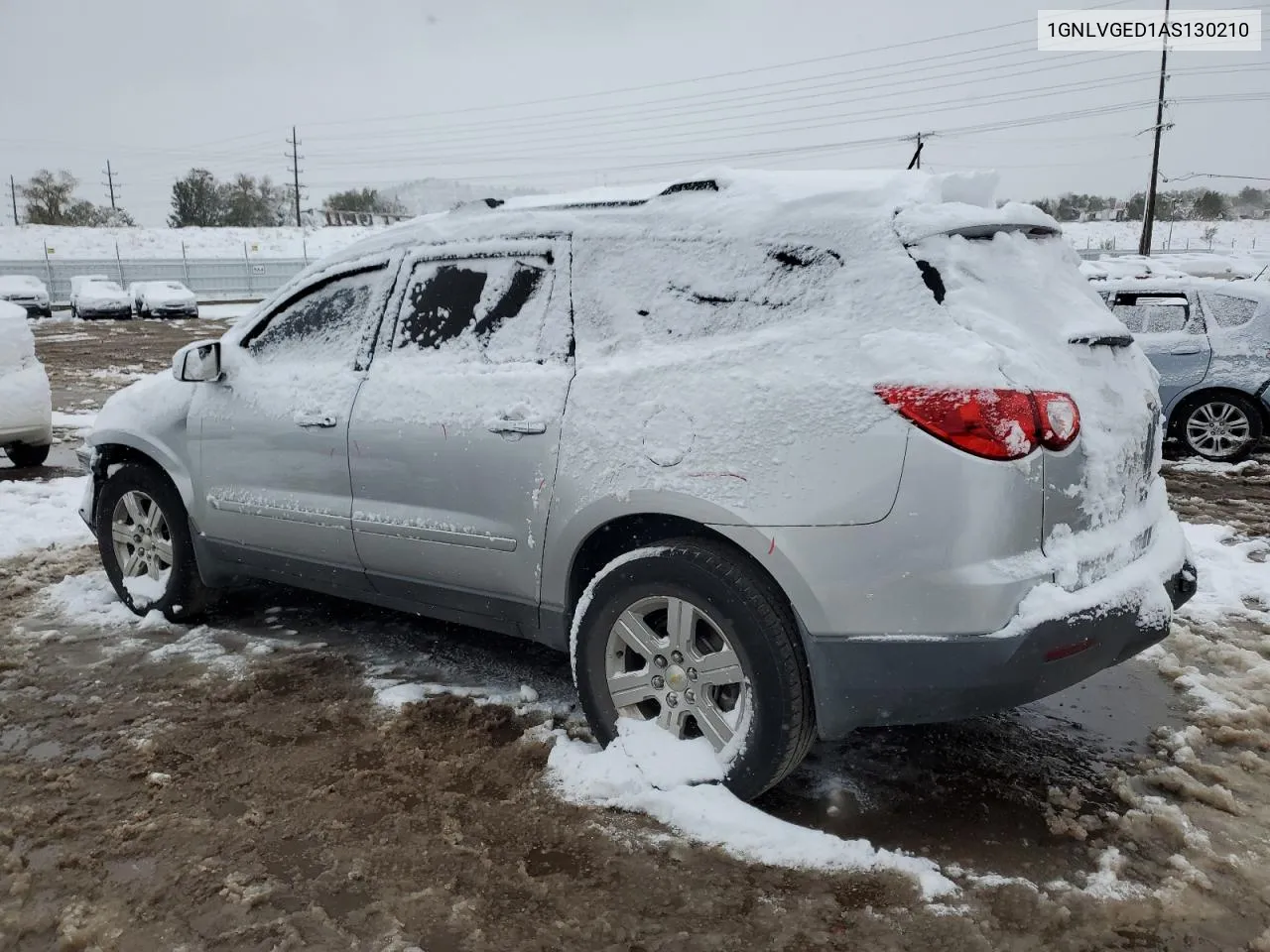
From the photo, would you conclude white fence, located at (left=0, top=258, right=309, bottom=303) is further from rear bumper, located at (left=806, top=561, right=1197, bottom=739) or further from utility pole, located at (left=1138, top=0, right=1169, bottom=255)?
rear bumper, located at (left=806, top=561, right=1197, bottom=739)

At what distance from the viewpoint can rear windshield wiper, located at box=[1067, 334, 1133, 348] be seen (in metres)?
2.81

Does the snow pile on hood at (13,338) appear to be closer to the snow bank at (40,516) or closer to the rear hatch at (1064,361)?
the snow bank at (40,516)

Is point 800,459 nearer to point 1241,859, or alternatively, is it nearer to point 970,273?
point 970,273

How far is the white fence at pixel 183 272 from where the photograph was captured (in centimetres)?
4406

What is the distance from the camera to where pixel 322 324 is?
417 centimetres

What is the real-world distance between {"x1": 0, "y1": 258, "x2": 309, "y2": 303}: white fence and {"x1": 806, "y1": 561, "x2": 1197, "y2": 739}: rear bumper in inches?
1784

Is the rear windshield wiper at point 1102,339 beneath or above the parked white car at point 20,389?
above

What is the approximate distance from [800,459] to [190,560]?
3.25m

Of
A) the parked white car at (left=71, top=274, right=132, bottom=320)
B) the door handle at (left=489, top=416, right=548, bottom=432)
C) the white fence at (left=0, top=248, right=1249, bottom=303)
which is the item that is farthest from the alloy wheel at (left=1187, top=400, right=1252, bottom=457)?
the white fence at (left=0, top=248, right=1249, bottom=303)

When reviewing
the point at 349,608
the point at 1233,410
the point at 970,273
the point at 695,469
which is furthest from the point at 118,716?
the point at 1233,410

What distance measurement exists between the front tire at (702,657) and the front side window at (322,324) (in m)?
1.69

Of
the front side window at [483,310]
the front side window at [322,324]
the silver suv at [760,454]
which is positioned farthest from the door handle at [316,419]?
the front side window at [483,310]

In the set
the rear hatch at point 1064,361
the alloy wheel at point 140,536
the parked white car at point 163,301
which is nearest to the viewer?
the rear hatch at point 1064,361

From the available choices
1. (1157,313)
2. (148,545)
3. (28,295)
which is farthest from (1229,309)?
(28,295)
